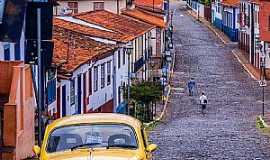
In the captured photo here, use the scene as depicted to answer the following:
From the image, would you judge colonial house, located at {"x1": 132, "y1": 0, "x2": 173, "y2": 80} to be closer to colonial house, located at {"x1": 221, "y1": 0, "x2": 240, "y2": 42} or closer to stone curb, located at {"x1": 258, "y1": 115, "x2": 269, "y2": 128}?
colonial house, located at {"x1": 221, "y1": 0, "x2": 240, "y2": 42}

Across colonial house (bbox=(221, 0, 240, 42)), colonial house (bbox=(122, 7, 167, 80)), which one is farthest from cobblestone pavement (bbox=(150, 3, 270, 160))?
colonial house (bbox=(221, 0, 240, 42))

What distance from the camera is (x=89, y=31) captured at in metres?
45.1

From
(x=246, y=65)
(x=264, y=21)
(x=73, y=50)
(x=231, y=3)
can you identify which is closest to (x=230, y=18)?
(x=231, y=3)

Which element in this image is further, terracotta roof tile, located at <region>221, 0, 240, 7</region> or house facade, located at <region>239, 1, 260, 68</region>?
Answer: terracotta roof tile, located at <region>221, 0, 240, 7</region>

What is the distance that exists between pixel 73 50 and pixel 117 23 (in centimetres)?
1754

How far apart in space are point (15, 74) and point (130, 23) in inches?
1329

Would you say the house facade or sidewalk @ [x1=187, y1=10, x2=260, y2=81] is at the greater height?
the house facade

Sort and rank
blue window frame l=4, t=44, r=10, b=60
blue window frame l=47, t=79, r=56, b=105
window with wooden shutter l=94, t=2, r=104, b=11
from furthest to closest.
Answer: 1. window with wooden shutter l=94, t=2, r=104, b=11
2. blue window frame l=47, t=79, r=56, b=105
3. blue window frame l=4, t=44, r=10, b=60

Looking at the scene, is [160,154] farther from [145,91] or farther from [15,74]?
[145,91]

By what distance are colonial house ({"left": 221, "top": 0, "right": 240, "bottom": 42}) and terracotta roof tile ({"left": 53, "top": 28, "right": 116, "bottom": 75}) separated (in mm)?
46403

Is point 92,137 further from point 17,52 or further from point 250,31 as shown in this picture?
point 250,31

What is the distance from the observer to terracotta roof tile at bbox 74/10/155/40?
5038 cm

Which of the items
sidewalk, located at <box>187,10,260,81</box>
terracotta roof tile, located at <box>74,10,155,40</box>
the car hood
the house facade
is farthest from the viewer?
the house facade

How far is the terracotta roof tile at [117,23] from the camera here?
50375mm
